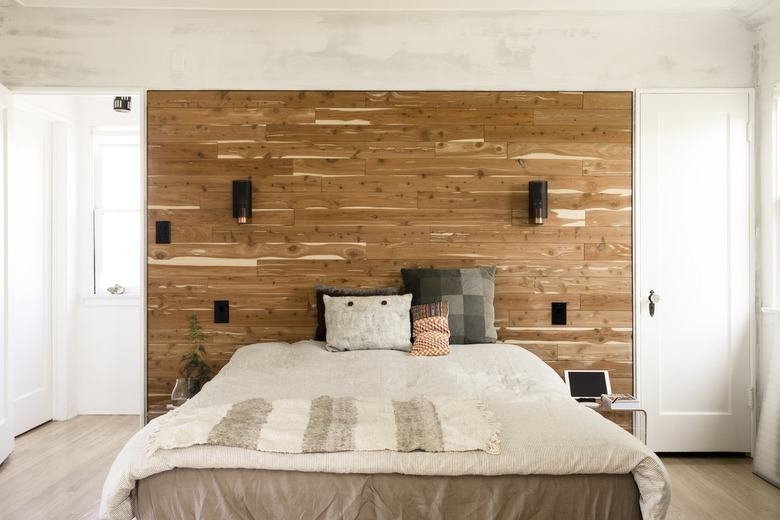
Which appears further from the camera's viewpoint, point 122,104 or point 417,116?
point 122,104

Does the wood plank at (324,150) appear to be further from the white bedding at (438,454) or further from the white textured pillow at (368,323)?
the white bedding at (438,454)

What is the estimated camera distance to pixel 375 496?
6.39 ft

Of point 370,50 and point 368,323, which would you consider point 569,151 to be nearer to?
point 370,50

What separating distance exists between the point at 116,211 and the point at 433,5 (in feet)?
9.83

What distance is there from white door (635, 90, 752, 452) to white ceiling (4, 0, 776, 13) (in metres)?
0.53

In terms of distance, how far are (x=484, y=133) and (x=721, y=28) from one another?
1689 millimetres

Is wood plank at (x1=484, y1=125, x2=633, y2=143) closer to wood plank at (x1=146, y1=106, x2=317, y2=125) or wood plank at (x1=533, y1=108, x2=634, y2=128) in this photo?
wood plank at (x1=533, y1=108, x2=634, y2=128)

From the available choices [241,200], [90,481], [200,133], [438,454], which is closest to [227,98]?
[200,133]

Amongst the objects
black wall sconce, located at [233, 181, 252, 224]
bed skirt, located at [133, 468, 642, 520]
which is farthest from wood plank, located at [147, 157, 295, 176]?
bed skirt, located at [133, 468, 642, 520]

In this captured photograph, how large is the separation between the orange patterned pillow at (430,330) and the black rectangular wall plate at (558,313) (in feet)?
2.66

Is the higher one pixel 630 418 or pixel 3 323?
pixel 3 323

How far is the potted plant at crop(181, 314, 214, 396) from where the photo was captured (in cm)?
378

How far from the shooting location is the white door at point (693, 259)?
3.90 m

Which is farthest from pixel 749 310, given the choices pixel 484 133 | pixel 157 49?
pixel 157 49
